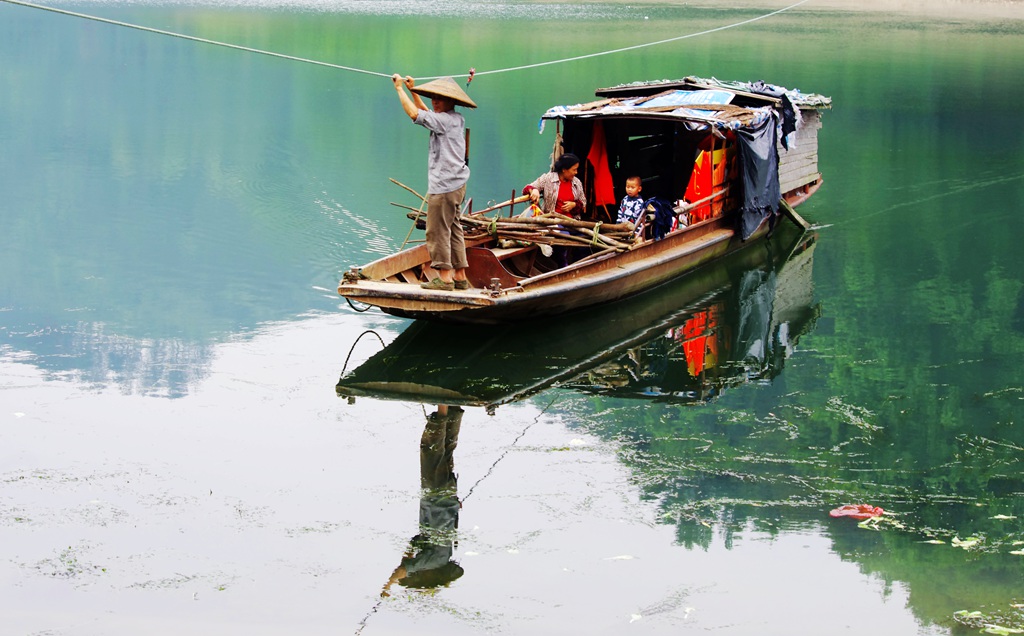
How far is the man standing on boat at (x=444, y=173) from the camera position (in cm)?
901

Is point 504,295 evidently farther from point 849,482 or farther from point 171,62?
point 171,62

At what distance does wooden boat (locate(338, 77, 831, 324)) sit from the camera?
9688 millimetres

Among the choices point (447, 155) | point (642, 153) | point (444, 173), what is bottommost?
point (642, 153)

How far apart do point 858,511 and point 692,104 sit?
6.77 metres

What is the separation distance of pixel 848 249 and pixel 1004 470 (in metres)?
6.76

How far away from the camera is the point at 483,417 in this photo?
331 inches

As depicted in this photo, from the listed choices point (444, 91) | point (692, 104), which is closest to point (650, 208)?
point (692, 104)

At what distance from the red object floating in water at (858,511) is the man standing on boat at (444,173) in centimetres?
373

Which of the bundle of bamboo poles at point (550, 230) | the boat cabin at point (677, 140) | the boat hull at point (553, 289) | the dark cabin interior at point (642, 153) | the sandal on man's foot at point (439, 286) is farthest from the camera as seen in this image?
the dark cabin interior at point (642, 153)

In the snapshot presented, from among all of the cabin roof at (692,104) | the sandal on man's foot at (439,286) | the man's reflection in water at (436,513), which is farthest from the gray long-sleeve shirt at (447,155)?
the cabin roof at (692,104)

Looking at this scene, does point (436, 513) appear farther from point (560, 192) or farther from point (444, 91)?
point (560, 192)

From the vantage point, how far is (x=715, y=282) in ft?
42.0

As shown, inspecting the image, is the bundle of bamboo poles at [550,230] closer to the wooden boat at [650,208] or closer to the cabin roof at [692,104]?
the wooden boat at [650,208]

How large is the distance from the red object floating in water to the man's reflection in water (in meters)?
2.22
